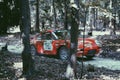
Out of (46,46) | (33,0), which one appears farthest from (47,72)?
(33,0)

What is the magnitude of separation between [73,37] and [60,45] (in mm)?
6983

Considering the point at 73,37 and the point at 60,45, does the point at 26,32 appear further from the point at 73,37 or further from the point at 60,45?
the point at 60,45

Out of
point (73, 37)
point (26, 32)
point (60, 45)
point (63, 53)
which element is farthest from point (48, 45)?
point (73, 37)

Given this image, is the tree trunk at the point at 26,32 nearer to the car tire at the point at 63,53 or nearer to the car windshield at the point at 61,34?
the car tire at the point at 63,53

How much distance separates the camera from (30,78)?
11234 mm

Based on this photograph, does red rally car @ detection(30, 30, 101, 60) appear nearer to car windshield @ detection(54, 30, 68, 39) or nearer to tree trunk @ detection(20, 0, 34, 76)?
car windshield @ detection(54, 30, 68, 39)

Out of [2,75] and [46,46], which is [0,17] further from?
[2,75]

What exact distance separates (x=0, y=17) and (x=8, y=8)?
91 cm

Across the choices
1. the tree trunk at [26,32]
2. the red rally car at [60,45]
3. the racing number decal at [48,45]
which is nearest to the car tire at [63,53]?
the red rally car at [60,45]

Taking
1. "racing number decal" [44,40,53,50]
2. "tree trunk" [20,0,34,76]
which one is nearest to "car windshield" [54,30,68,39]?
"racing number decal" [44,40,53,50]

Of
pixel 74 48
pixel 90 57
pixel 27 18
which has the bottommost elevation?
pixel 90 57

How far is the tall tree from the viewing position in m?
10.8

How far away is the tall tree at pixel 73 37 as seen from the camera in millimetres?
10820

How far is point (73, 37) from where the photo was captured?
1102 cm
